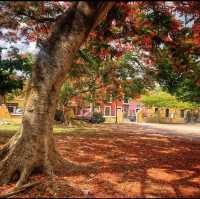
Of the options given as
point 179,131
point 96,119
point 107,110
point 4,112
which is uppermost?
point 107,110

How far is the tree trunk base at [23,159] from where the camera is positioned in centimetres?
795

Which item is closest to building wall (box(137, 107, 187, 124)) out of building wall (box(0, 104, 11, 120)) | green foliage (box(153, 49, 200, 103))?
building wall (box(0, 104, 11, 120))

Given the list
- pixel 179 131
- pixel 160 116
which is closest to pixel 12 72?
pixel 179 131

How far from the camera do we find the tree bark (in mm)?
8211

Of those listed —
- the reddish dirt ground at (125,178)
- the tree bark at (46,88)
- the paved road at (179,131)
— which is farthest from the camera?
the paved road at (179,131)

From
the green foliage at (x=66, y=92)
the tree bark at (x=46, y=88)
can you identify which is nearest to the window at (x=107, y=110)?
the green foliage at (x=66, y=92)

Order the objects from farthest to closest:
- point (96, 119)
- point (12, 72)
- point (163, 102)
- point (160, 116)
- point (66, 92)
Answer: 1. point (160, 116)
2. point (163, 102)
3. point (96, 119)
4. point (66, 92)
5. point (12, 72)

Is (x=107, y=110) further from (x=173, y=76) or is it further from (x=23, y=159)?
(x=23, y=159)

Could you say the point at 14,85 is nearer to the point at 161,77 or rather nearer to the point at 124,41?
the point at 124,41

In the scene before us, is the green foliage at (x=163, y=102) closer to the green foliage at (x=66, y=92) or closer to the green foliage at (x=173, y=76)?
the green foliage at (x=66, y=92)

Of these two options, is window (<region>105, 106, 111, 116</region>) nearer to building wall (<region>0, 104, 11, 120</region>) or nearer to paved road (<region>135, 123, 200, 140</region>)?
building wall (<region>0, 104, 11, 120</region>)

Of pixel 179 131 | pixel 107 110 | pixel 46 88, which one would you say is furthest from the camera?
pixel 107 110

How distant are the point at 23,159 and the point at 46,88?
1.92 m

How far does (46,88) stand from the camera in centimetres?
841
